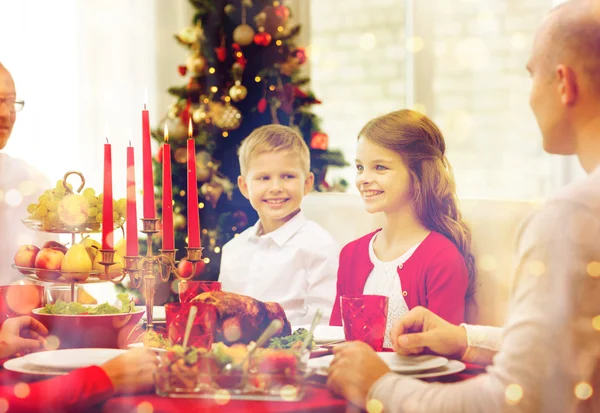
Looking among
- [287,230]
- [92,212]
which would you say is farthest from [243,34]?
[92,212]

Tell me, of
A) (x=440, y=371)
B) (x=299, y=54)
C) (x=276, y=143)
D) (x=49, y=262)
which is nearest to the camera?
(x=440, y=371)

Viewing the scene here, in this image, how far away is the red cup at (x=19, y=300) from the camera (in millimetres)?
1416

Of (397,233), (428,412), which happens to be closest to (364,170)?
(397,233)

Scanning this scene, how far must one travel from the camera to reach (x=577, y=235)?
87cm

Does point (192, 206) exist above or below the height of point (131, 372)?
above

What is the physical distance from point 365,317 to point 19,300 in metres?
0.71

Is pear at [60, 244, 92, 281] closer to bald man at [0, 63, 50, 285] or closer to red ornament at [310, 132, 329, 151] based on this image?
bald man at [0, 63, 50, 285]

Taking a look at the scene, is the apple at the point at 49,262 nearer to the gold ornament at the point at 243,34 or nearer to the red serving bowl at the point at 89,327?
the red serving bowl at the point at 89,327

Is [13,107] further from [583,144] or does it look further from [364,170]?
[583,144]

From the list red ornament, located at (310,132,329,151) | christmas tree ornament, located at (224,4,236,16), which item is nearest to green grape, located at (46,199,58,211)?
red ornament, located at (310,132,329,151)

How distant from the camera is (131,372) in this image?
100cm

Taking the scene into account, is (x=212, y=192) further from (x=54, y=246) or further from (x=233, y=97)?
(x=54, y=246)

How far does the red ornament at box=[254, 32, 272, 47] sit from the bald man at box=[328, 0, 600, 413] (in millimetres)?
2156

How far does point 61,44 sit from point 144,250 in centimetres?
99
